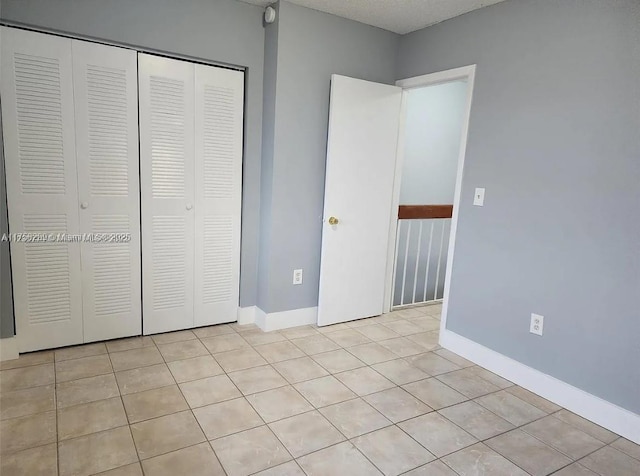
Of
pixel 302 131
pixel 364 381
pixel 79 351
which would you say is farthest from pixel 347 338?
pixel 79 351

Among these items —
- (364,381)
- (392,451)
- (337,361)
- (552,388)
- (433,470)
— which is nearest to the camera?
(433,470)

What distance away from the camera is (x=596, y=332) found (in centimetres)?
216

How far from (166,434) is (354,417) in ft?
2.99

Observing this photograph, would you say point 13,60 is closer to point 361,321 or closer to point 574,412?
point 361,321

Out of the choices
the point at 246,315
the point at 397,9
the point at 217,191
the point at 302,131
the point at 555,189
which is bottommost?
the point at 246,315

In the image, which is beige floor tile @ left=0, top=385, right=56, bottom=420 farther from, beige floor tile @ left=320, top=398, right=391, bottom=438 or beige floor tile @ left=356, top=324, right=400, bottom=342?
beige floor tile @ left=356, top=324, right=400, bottom=342

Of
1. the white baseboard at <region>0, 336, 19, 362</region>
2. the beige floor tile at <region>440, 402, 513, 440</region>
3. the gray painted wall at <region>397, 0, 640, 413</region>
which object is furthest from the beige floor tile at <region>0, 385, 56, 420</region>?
the gray painted wall at <region>397, 0, 640, 413</region>

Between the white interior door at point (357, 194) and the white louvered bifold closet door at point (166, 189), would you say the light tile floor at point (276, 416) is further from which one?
→ the white interior door at point (357, 194)

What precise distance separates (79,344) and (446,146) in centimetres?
354

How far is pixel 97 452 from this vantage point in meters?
1.74

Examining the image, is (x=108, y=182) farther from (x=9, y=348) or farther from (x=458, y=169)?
(x=458, y=169)

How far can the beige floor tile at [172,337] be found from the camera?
9.37ft

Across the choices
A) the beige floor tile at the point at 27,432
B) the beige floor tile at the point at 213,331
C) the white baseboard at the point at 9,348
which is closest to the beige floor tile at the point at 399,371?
the beige floor tile at the point at 213,331

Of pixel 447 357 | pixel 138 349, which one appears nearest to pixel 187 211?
pixel 138 349
